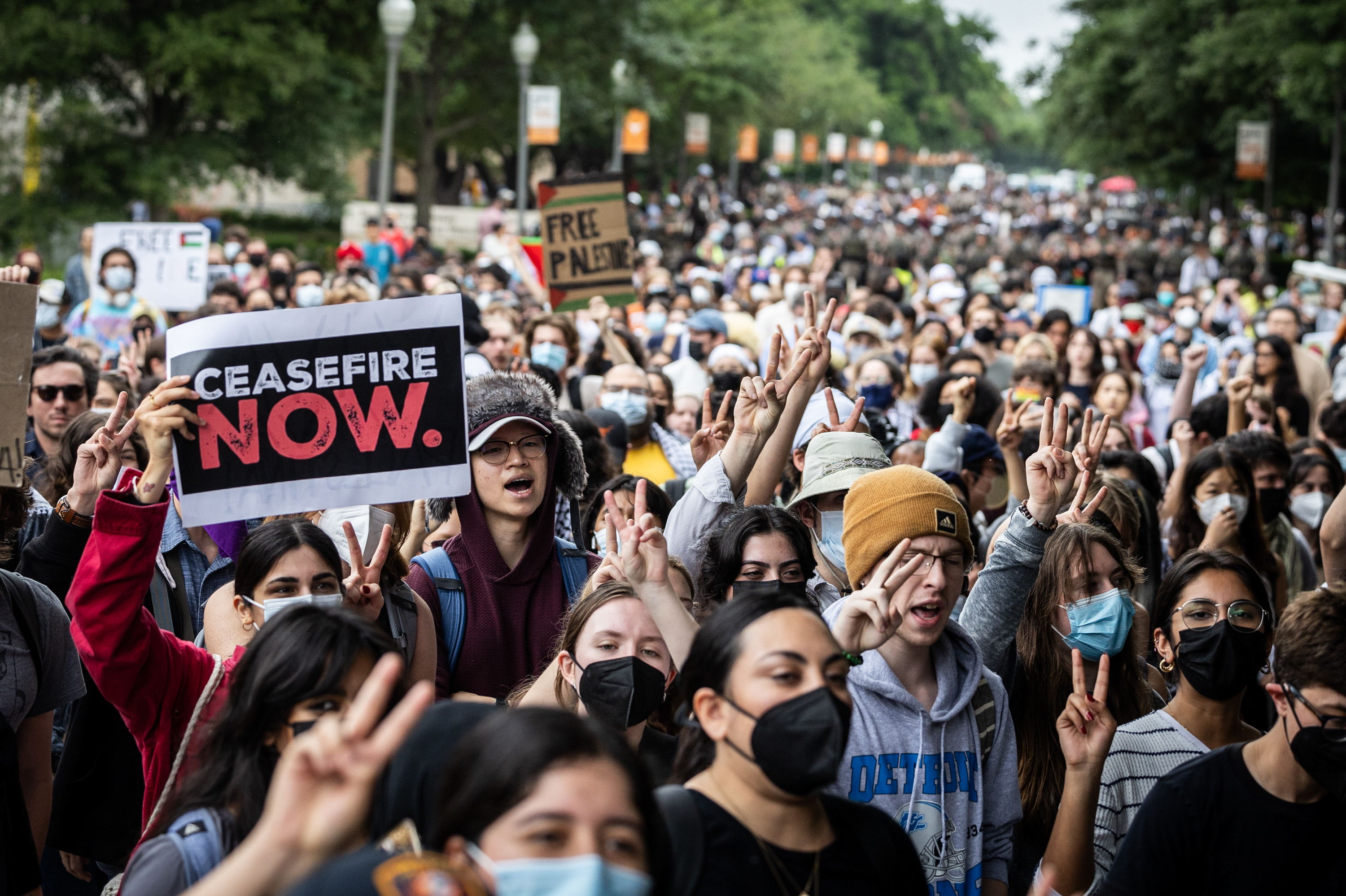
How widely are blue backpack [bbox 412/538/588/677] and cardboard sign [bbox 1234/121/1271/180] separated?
2639 cm

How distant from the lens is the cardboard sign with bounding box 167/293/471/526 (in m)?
3.88

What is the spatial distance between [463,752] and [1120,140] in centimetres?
3540

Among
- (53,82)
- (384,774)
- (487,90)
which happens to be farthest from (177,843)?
(487,90)

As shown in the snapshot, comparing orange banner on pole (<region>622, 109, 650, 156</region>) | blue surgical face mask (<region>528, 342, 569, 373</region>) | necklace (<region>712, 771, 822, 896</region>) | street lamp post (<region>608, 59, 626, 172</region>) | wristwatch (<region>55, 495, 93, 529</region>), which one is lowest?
necklace (<region>712, 771, 822, 896</region>)

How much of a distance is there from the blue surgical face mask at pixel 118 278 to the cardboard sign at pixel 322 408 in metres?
6.91

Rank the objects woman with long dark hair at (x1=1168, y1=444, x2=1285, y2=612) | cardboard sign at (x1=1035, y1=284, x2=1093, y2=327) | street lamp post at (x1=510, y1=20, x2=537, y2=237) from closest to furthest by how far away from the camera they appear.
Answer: woman with long dark hair at (x1=1168, y1=444, x2=1285, y2=612)
cardboard sign at (x1=1035, y1=284, x2=1093, y2=327)
street lamp post at (x1=510, y1=20, x2=537, y2=237)

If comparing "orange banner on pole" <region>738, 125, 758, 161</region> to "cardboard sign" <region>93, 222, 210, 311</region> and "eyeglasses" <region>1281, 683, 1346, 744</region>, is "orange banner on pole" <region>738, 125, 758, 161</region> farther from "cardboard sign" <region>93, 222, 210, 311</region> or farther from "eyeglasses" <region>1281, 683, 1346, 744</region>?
"eyeglasses" <region>1281, 683, 1346, 744</region>

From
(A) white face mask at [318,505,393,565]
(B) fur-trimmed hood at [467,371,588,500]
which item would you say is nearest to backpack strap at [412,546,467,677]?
(A) white face mask at [318,505,393,565]

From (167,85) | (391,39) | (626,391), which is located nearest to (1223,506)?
(626,391)

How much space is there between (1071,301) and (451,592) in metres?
12.0

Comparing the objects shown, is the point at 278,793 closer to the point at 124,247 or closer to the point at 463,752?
the point at 463,752

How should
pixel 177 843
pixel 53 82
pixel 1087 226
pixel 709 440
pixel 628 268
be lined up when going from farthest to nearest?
pixel 1087 226, pixel 53 82, pixel 628 268, pixel 709 440, pixel 177 843

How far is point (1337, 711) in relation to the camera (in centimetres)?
305

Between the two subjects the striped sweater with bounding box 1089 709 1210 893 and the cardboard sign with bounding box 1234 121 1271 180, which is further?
the cardboard sign with bounding box 1234 121 1271 180
